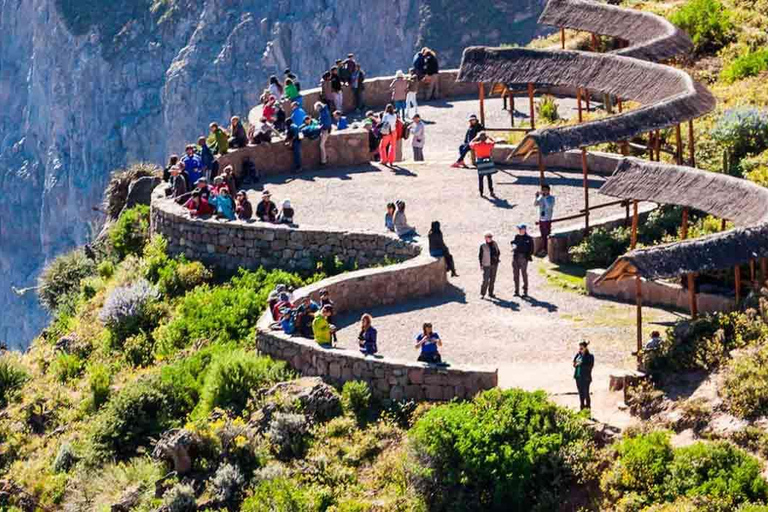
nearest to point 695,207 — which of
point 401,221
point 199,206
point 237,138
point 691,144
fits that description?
point 691,144

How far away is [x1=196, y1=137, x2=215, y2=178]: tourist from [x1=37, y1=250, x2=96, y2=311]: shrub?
239 inches

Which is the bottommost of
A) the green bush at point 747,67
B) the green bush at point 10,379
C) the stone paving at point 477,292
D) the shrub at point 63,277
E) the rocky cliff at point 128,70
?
the rocky cliff at point 128,70

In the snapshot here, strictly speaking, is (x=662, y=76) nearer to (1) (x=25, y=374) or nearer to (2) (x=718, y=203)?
(2) (x=718, y=203)

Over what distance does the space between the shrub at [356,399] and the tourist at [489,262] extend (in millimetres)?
4471

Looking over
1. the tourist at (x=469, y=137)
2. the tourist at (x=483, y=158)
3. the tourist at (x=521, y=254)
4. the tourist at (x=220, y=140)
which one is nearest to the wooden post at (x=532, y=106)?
the tourist at (x=469, y=137)

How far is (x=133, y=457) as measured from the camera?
92.6ft

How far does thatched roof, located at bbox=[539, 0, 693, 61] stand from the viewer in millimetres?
37906

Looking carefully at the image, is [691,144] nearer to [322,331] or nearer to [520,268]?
[520,268]

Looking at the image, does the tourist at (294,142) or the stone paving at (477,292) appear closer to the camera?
the stone paving at (477,292)

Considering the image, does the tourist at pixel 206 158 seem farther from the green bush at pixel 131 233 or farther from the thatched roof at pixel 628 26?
the thatched roof at pixel 628 26

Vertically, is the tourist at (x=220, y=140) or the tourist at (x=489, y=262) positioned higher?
the tourist at (x=220, y=140)

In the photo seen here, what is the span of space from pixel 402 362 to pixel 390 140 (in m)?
14.0

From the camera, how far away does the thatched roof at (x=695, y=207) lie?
2436cm

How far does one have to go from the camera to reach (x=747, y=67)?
132 ft
